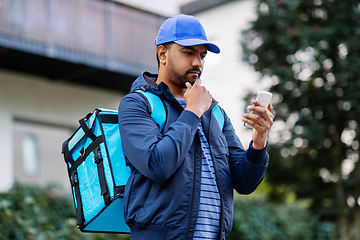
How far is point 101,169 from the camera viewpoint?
2.29m

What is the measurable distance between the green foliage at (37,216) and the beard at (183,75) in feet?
12.8

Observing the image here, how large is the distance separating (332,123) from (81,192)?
771cm

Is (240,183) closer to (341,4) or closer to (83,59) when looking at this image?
(83,59)

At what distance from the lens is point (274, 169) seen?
9664mm

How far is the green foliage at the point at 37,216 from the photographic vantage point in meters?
5.59

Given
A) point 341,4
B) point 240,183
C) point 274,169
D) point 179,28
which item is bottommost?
point 274,169

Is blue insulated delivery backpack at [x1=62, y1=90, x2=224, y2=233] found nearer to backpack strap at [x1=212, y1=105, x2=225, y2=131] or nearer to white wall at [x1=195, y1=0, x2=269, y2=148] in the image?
backpack strap at [x1=212, y1=105, x2=225, y2=131]

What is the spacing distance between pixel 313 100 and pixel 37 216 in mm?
5753

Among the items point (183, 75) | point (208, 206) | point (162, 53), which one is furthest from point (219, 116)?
point (208, 206)

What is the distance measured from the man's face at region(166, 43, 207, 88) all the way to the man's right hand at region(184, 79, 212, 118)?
→ 0.09 meters

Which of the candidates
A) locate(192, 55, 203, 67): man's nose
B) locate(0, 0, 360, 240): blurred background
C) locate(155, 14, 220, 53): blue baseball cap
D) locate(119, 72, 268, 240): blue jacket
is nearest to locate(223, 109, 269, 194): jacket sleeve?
locate(119, 72, 268, 240): blue jacket

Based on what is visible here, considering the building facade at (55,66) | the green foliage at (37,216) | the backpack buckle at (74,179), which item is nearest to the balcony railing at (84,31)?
the building facade at (55,66)

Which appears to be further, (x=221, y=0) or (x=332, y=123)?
(x=221, y=0)

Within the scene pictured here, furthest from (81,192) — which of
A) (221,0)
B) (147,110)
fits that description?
(221,0)
